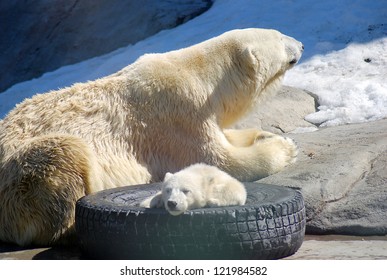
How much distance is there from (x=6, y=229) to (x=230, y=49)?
211 cm

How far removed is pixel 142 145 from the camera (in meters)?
5.15

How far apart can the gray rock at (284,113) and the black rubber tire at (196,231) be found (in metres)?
3.20

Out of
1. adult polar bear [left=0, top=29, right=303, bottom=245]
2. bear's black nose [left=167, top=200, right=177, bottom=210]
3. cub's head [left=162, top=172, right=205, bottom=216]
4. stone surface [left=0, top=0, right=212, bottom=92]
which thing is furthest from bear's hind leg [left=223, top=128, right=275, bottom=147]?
stone surface [left=0, top=0, right=212, bottom=92]

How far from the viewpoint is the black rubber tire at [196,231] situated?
3742 millimetres

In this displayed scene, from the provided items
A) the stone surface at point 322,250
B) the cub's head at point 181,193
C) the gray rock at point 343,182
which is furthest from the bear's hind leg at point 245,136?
the cub's head at point 181,193

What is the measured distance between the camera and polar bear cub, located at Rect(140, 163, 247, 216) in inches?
151

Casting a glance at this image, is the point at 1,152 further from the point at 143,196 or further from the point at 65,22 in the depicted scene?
the point at 65,22

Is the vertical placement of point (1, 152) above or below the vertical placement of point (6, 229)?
above

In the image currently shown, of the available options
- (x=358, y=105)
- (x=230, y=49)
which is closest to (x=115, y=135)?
(x=230, y=49)

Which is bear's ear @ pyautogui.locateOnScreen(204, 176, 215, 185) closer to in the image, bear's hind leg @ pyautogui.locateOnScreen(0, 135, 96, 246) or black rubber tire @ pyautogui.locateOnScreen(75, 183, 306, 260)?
black rubber tire @ pyautogui.locateOnScreen(75, 183, 306, 260)

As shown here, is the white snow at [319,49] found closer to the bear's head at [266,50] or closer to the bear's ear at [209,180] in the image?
the bear's head at [266,50]

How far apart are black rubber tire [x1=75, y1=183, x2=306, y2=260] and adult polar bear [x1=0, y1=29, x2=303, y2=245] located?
51cm

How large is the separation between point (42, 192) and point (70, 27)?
8039 mm

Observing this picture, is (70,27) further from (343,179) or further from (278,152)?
(343,179)
